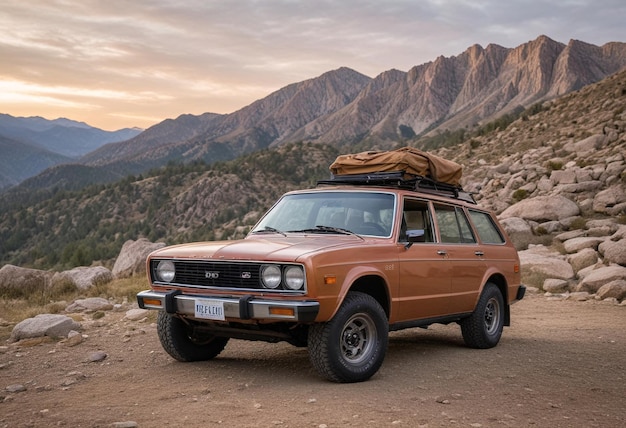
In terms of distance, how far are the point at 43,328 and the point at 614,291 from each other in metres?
10.3

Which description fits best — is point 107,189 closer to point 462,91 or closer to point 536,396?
point 536,396

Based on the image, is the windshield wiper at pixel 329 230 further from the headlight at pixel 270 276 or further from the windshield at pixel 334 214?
the headlight at pixel 270 276

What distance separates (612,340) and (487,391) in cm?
398

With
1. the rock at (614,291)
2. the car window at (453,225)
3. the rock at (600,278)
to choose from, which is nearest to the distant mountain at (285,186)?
the rock at (600,278)

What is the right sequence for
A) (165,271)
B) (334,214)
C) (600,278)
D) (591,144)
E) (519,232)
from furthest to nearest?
(591,144) < (519,232) < (600,278) < (334,214) < (165,271)

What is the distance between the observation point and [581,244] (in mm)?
17328

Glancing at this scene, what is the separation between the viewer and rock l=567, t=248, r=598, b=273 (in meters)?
15.8

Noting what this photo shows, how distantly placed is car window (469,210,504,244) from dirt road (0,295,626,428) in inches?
53.7

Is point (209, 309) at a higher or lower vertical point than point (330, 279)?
lower

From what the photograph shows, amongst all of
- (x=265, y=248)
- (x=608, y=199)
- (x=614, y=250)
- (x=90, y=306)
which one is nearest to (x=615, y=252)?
(x=614, y=250)

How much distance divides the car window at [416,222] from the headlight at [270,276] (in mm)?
1537

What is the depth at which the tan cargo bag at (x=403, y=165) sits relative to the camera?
7.66m

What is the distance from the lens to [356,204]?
707cm

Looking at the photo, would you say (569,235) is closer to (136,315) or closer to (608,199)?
(608,199)
